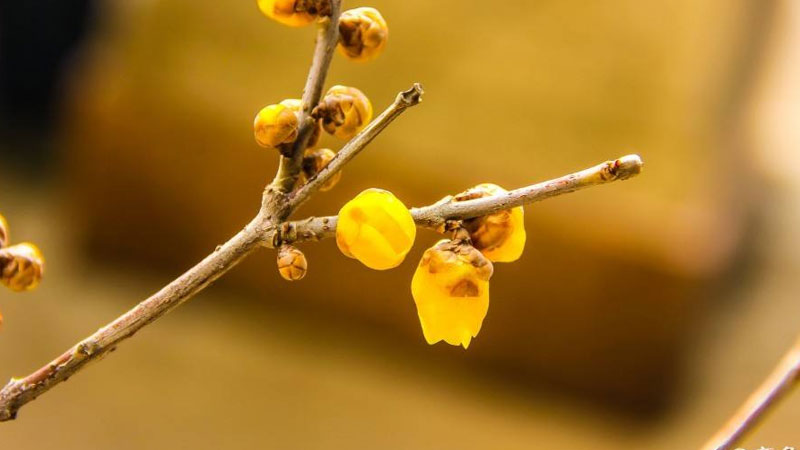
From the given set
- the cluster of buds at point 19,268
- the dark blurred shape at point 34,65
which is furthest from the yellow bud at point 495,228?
the dark blurred shape at point 34,65

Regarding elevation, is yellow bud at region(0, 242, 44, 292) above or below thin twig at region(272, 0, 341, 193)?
below

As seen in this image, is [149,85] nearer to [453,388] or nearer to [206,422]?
[206,422]

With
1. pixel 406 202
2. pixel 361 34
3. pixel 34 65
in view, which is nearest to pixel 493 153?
pixel 406 202

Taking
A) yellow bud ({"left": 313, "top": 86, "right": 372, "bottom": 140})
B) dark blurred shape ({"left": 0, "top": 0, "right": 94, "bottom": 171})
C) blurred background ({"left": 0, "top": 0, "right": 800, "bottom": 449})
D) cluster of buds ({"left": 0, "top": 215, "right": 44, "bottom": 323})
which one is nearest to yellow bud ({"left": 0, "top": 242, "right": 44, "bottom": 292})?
cluster of buds ({"left": 0, "top": 215, "right": 44, "bottom": 323})

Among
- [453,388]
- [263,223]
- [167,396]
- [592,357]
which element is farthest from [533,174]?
[263,223]

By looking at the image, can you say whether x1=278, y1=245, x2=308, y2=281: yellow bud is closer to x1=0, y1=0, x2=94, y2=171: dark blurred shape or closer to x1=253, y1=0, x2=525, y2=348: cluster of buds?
x1=253, y1=0, x2=525, y2=348: cluster of buds
